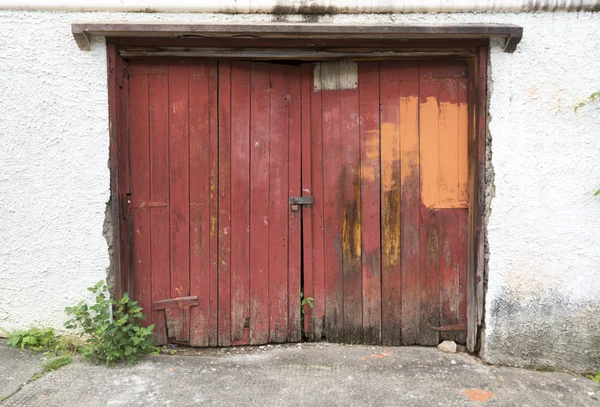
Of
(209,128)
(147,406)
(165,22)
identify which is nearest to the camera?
(147,406)

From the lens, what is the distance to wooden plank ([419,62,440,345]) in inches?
147

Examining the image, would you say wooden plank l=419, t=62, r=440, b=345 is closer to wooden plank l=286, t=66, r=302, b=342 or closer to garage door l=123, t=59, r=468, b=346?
garage door l=123, t=59, r=468, b=346

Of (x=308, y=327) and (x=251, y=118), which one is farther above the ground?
(x=251, y=118)

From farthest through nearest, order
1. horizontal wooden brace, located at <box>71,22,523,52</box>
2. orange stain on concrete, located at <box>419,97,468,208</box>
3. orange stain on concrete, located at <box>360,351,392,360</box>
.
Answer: orange stain on concrete, located at <box>419,97,468,208</box>, orange stain on concrete, located at <box>360,351,392,360</box>, horizontal wooden brace, located at <box>71,22,523,52</box>

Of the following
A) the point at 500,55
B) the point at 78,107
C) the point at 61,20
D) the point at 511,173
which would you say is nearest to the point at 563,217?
the point at 511,173

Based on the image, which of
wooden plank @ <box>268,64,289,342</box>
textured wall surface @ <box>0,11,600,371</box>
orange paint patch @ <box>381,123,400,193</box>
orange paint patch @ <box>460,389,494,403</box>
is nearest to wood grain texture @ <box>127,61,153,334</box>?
textured wall surface @ <box>0,11,600,371</box>

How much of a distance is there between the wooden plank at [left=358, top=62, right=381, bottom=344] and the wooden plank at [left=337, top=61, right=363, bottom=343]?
4 centimetres

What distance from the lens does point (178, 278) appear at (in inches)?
148

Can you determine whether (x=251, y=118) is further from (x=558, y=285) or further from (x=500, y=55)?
(x=558, y=285)

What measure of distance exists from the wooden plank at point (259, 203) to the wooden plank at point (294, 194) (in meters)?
0.17

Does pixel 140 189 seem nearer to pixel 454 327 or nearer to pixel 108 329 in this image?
pixel 108 329

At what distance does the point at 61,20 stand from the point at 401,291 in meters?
3.05

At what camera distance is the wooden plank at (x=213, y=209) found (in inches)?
146

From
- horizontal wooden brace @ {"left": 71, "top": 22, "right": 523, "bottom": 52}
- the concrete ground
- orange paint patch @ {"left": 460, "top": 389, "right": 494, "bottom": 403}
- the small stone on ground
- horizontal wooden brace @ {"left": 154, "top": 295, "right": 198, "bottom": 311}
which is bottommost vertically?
orange paint patch @ {"left": 460, "top": 389, "right": 494, "bottom": 403}
